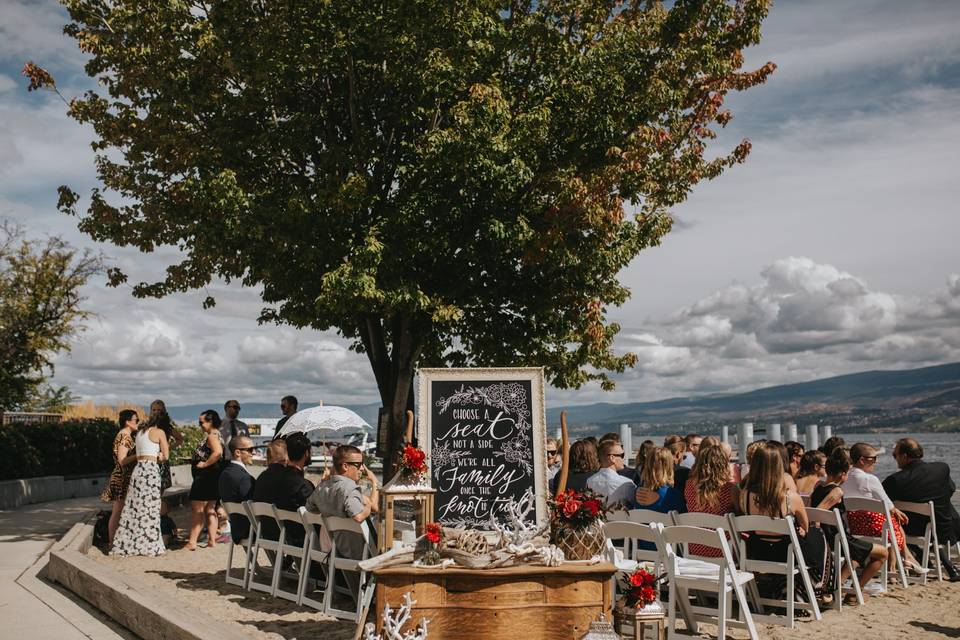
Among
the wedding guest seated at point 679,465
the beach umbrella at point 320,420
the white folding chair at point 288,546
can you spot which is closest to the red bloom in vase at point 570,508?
the white folding chair at point 288,546

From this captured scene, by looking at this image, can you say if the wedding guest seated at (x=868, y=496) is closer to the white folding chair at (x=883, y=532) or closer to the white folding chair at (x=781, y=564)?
the white folding chair at (x=883, y=532)

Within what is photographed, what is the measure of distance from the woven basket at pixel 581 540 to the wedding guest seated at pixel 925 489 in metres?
5.26

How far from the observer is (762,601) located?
24.2 ft

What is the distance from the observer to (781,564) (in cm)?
712

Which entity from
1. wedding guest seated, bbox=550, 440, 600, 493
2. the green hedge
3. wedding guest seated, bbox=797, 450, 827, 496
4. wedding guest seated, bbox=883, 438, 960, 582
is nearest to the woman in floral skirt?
wedding guest seated, bbox=550, 440, 600, 493

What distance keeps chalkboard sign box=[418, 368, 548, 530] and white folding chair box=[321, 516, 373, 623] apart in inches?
36.3

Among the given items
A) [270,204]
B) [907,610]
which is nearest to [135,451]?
[270,204]

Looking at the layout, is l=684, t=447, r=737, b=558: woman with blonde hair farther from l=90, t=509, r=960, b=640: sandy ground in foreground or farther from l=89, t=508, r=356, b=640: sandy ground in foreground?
l=89, t=508, r=356, b=640: sandy ground in foreground

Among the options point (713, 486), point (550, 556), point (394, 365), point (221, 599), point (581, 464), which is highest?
point (394, 365)

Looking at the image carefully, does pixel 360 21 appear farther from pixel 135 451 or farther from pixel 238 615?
pixel 238 615

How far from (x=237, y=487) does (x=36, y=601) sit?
2380 mm

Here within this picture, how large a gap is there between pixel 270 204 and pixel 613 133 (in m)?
5.30

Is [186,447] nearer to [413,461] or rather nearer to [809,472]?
[809,472]

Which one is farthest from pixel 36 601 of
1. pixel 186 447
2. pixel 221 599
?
pixel 186 447
